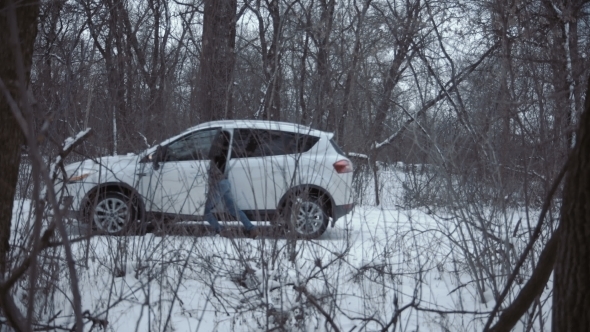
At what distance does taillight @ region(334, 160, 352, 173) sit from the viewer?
8437 millimetres

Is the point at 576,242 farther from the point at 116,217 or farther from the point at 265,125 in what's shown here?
the point at 265,125

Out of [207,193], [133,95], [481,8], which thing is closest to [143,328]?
[207,193]

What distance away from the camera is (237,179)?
26.7ft

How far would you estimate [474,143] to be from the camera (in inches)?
194

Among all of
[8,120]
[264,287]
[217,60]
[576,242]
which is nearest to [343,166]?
[217,60]

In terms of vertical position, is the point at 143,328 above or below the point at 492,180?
below

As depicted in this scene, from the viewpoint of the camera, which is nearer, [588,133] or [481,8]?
[588,133]

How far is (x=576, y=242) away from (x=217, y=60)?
9.13 m

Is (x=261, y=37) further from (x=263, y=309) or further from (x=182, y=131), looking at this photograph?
(x=263, y=309)

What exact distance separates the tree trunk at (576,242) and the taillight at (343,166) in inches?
243

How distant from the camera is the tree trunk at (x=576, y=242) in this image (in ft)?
7.01

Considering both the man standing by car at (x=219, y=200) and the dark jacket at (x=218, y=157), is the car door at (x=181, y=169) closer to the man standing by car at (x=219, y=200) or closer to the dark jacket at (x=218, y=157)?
the dark jacket at (x=218, y=157)

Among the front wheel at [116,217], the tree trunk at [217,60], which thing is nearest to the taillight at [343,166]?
the tree trunk at [217,60]

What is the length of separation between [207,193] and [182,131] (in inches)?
97.8
